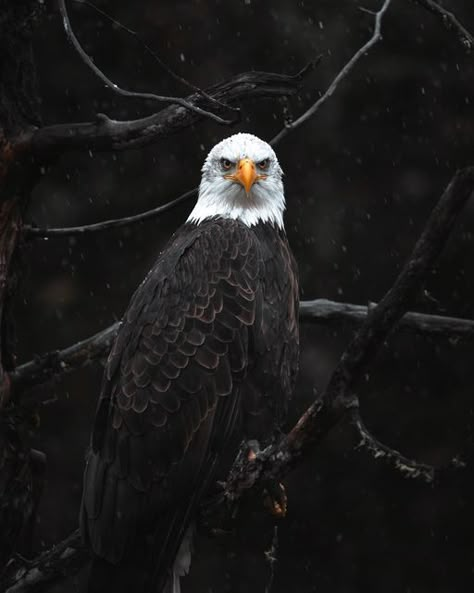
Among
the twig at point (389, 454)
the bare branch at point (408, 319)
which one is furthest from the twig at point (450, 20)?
the twig at point (389, 454)

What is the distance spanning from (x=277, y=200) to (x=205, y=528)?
1.15 meters

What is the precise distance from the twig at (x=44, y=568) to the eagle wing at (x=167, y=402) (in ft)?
0.34

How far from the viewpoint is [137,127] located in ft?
11.4

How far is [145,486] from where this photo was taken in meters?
3.48

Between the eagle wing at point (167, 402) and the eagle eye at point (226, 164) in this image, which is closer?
the eagle wing at point (167, 402)

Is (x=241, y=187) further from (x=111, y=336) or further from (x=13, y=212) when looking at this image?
(x=13, y=212)

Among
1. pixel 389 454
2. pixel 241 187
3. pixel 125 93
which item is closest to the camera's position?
pixel 389 454

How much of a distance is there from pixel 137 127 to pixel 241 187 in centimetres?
62

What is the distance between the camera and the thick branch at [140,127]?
11.4 feet

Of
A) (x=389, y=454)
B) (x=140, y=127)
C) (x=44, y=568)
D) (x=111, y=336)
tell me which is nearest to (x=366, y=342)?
(x=389, y=454)

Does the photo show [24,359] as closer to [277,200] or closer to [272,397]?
[277,200]

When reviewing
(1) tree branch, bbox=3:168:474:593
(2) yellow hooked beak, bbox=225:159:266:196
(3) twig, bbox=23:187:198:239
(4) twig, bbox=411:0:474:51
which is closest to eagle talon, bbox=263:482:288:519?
(1) tree branch, bbox=3:168:474:593

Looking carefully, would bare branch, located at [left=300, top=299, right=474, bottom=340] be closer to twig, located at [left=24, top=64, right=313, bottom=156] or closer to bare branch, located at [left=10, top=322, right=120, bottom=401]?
bare branch, located at [left=10, top=322, right=120, bottom=401]

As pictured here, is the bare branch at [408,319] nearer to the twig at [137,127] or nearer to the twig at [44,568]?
the twig at [137,127]
